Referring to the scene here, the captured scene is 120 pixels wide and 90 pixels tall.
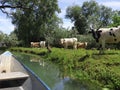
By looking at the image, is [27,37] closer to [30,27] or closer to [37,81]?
[30,27]

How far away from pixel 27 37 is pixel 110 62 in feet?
102

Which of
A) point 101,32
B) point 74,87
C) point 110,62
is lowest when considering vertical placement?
point 74,87

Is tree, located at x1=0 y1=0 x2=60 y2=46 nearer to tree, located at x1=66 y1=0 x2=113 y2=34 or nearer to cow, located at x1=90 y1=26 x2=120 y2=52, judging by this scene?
tree, located at x1=66 y1=0 x2=113 y2=34

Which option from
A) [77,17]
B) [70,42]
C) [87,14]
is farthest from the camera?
[87,14]

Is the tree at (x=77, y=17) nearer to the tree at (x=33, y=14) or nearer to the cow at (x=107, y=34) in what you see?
the tree at (x=33, y=14)

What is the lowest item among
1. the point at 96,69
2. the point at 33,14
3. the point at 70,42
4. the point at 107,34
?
the point at 96,69

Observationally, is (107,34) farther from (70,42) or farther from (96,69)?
(70,42)

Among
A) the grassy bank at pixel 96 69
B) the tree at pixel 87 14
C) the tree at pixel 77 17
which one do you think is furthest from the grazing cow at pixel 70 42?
the tree at pixel 77 17

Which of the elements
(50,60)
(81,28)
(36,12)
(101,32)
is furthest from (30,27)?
(101,32)

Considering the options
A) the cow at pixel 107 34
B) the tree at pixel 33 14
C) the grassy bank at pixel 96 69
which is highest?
the tree at pixel 33 14

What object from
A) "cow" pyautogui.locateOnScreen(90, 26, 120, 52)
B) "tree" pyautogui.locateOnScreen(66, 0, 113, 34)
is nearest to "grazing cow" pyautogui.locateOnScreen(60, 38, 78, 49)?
"cow" pyautogui.locateOnScreen(90, 26, 120, 52)

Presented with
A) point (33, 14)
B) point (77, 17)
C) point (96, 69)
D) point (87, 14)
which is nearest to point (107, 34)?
point (96, 69)

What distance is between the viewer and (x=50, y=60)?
Answer: 23453 mm

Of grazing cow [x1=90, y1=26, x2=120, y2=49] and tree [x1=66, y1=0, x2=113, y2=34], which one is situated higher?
tree [x1=66, y1=0, x2=113, y2=34]
